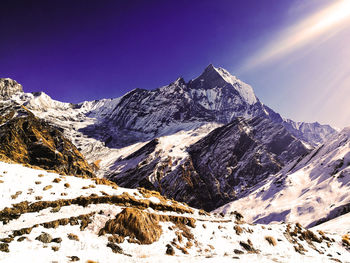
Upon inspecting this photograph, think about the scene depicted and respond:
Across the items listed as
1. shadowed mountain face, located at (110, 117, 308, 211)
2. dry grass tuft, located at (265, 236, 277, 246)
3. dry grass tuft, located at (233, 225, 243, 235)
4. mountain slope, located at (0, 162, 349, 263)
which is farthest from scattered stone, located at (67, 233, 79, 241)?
shadowed mountain face, located at (110, 117, 308, 211)

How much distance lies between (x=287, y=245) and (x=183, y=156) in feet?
502

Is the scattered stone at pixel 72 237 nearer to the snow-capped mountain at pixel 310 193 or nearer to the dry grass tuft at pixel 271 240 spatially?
the dry grass tuft at pixel 271 240

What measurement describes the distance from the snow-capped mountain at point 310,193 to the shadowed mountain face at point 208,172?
21.8m

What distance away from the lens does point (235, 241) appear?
23.1m

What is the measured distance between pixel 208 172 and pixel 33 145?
417 ft

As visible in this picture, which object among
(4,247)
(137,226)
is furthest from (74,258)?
(137,226)

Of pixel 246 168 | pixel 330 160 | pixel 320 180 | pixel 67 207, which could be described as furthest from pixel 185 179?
pixel 67 207

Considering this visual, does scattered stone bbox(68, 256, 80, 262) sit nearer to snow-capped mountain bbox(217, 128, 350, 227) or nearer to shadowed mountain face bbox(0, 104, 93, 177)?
shadowed mountain face bbox(0, 104, 93, 177)

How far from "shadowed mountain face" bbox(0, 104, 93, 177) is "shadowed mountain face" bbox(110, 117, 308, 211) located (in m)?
50.2

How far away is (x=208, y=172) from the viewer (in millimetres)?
167000

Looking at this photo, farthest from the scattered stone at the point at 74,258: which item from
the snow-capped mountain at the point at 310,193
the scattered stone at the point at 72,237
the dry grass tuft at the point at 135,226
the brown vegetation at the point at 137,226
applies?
the snow-capped mountain at the point at 310,193

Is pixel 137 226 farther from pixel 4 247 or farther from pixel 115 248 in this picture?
pixel 4 247

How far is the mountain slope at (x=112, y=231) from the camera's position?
46.1ft

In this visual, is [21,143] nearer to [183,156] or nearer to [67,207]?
[67,207]
